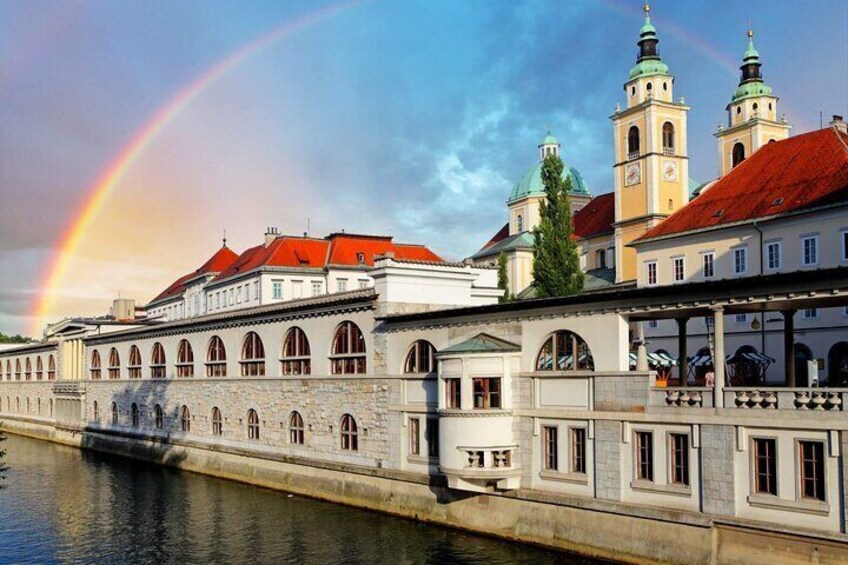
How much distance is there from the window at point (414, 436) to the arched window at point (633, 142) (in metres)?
57.7

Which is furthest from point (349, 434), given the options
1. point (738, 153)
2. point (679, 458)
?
point (738, 153)

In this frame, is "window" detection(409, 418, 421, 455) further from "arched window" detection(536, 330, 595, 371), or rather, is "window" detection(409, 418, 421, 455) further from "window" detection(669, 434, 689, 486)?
"window" detection(669, 434, 689, 486)

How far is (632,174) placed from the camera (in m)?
88.0

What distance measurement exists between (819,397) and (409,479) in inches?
730

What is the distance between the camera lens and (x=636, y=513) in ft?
90.8

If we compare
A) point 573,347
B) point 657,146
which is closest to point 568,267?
point 657,146

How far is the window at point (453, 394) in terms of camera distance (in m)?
33.2

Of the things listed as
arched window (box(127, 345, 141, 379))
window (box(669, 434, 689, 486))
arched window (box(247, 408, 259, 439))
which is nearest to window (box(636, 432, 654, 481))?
window (box(669, 434, 689, 486))

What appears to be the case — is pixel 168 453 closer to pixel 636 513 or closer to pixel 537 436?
pixel 537 436

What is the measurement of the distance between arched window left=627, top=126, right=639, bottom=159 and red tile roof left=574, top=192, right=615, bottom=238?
869cm

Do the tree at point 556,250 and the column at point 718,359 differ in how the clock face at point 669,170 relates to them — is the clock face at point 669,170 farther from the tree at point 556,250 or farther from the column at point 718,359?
the column at point 718,359

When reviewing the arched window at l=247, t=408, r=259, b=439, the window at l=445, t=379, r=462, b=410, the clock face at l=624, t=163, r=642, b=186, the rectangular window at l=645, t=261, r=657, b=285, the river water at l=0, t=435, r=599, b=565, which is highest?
the clock face at l=624, t=163, r=642, b=186

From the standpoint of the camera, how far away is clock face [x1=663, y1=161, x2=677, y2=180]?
86312 millimetres

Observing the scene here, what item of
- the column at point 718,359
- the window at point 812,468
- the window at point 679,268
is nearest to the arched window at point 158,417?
the window at point 679,268
